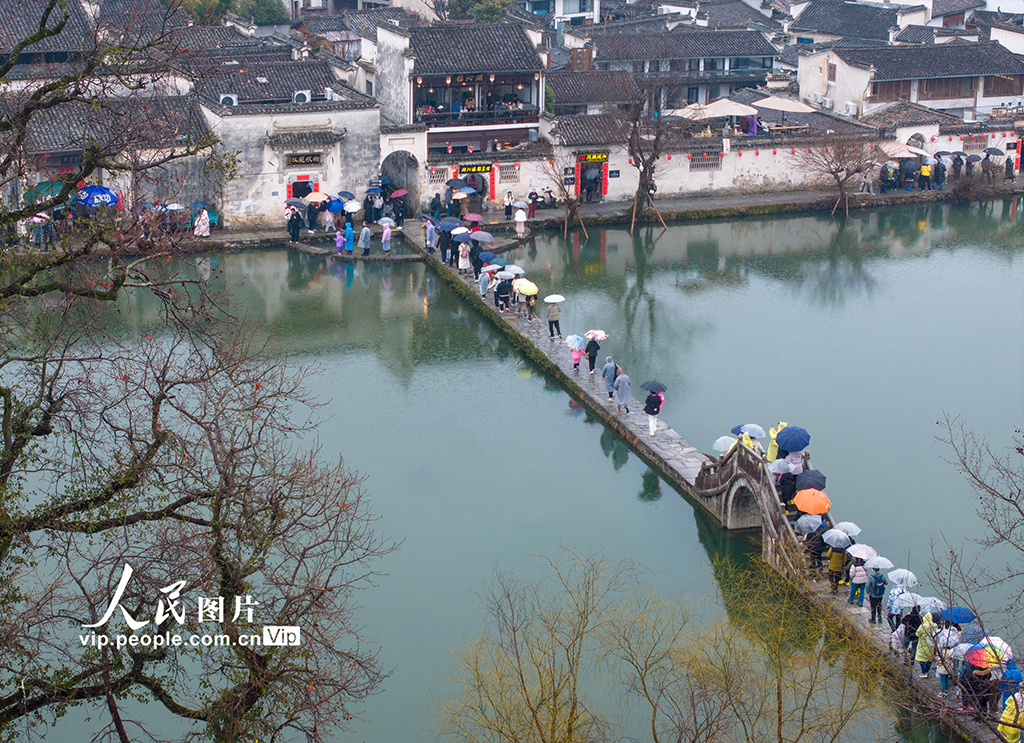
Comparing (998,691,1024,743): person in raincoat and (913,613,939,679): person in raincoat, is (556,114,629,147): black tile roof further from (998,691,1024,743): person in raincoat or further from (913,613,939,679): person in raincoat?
(998,691,1024,743): person in raincoat

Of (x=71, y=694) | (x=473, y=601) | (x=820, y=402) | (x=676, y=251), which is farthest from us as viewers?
(x=676, y=251)

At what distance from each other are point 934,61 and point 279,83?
25.4m

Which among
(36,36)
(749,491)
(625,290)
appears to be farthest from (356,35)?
(36,36)

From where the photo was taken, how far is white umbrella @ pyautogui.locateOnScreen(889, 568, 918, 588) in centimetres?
1627

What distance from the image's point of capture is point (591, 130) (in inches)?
1628

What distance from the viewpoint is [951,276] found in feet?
113

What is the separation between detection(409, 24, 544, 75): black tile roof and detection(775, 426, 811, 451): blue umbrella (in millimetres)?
24824

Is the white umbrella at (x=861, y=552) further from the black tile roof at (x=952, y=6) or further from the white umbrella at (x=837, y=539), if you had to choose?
the black tile roof at (x=952, y=6)

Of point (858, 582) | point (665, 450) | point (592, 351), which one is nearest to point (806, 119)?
point (592, 351)

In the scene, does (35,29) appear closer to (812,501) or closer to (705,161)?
(705,161)

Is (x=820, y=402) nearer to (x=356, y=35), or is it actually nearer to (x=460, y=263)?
(x=460, y=263)

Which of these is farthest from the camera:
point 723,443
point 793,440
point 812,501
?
point 723,443

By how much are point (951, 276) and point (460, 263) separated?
13318 mm

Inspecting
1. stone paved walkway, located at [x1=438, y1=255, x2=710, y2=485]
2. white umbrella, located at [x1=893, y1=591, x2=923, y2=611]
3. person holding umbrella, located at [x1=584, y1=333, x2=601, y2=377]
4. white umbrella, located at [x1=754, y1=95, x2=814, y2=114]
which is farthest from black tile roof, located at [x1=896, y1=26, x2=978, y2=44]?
white umbrella, located at [x1=893, y1=591, x2=923, y2=611]
